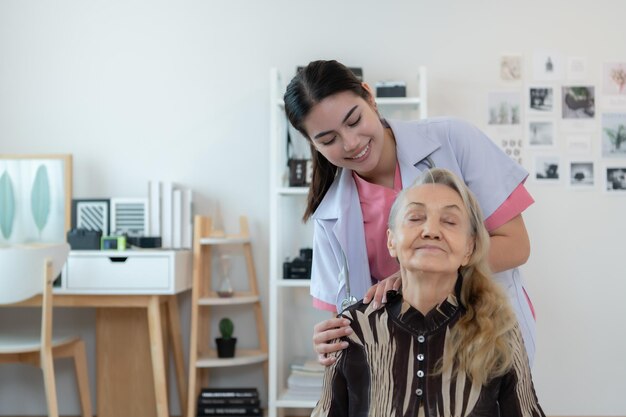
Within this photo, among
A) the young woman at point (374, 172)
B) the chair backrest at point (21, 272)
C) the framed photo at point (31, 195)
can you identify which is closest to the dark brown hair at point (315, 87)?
the young woman at point (374, 172)

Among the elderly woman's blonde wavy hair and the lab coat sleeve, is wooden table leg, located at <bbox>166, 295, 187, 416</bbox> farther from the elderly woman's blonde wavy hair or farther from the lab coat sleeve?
the elderly woman's blonde wavy hair

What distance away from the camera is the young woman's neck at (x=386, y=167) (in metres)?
1.73

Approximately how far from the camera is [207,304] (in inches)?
144

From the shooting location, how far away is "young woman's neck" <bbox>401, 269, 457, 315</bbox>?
4.82 ft

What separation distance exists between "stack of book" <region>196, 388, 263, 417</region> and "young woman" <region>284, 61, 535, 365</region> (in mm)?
2020

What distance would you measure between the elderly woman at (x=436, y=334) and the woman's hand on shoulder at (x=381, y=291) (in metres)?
0.01

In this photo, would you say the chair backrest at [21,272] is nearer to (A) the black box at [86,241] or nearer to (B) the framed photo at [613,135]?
(A) the black box at [86,241]

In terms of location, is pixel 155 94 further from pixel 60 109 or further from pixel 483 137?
pixel 483 137

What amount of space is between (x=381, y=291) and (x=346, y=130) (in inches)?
13.5

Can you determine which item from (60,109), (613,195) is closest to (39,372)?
(60,109)

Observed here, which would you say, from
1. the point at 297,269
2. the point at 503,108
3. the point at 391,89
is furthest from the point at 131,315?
the point at 503,108

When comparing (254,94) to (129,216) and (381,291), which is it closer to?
(129,216)

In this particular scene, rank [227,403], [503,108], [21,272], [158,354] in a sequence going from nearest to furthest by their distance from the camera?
[21,272] < [158,354] < [227,403] < [503,108]

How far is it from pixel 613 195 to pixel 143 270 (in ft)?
7.42
